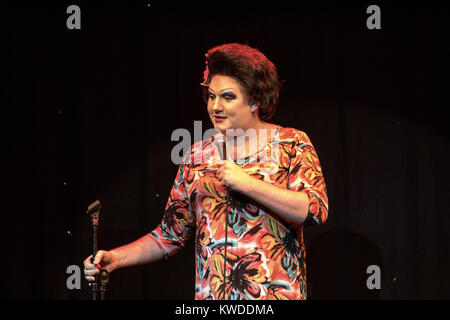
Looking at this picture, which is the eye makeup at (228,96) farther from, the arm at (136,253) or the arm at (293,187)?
the arm at (136,253)

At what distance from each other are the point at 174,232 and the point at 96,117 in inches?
37.2

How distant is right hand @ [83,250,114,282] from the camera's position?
1.72 m

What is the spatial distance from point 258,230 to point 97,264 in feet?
1.65

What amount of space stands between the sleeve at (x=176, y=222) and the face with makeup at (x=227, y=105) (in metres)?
0.26

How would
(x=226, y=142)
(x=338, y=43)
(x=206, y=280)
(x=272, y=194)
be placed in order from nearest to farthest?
(x=272, y=194) → (x=206, y=280) → (x=226, y=142) → (x=338, y=43)

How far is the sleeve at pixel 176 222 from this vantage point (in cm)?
202

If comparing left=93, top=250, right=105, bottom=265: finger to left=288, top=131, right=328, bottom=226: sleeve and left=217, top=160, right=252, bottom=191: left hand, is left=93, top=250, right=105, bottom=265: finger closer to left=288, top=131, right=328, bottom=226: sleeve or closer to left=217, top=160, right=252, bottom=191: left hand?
left=217, top=160, right=252, bottom=191: left hand

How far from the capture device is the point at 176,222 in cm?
202

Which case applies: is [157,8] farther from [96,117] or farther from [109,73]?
[96,117]

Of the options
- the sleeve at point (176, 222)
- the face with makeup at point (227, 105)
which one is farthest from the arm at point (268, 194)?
the sleeve at point (176, 222)

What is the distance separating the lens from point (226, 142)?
1939 millimetres

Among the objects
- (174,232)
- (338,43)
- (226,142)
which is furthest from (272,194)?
(338,43)

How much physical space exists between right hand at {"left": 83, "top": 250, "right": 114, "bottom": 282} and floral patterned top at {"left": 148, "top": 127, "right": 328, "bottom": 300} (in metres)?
0.29

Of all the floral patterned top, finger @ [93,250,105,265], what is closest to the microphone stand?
finger @ [93,250,105,265]
